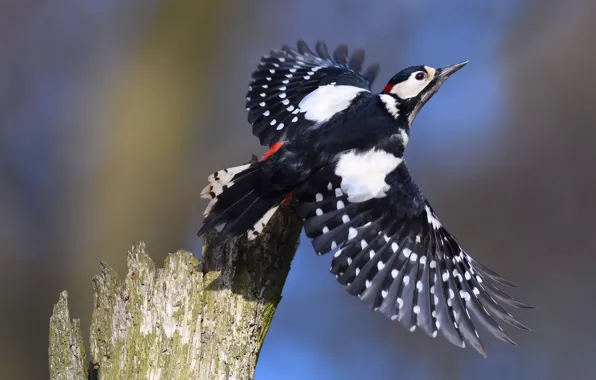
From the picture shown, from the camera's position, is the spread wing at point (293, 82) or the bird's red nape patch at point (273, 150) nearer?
the bird's red nape patch at point (273, 150)

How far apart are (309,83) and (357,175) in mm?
971

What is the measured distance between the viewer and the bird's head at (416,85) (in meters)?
4.00

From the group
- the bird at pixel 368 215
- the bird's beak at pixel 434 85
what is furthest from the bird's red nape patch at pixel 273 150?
the bird's beak at pixel 434 85

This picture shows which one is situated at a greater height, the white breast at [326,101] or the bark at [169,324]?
the white breast at [326,101]

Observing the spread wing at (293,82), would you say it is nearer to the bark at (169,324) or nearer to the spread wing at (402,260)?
the spread wing at (402,260)

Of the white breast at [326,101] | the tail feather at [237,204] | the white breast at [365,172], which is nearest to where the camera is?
the tail feather at [237,204]

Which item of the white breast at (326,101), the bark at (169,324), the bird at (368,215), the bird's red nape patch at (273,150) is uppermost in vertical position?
the white breast at (326,101)

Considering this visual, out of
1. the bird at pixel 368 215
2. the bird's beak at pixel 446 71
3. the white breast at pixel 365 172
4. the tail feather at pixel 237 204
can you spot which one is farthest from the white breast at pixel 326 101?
the tail feather at pixel 237 204

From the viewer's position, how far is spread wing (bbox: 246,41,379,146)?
3.91m

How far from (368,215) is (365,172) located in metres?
0.20

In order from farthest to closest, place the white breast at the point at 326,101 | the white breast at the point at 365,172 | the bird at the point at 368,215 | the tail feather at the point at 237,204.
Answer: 1. the white breast at the point at 326,101
2. the white breast at the point at 365,172
3. the bird at the point at 368,215
4. the tail feather at the point at 237,204

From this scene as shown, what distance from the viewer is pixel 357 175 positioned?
3490 millimetres

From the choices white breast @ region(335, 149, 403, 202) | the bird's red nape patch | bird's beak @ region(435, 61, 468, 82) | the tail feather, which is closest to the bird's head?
bird's beak @ region(435, 61, 468, 82)

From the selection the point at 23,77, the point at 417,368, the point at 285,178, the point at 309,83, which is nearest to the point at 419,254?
the point at 285,178
